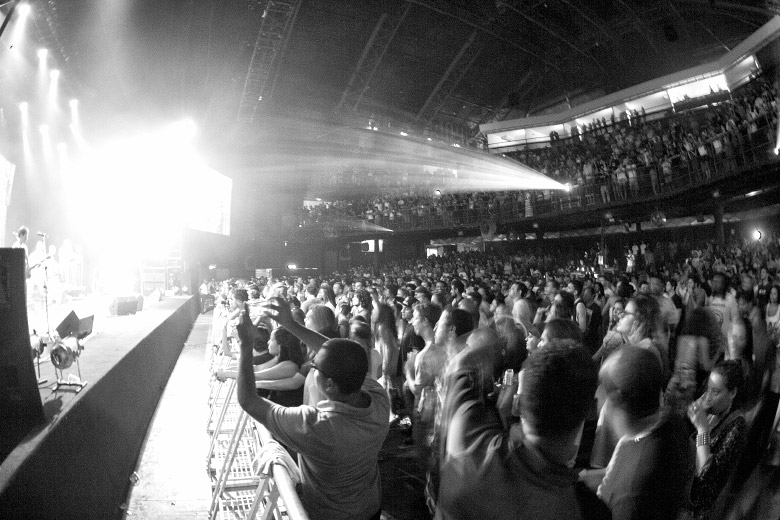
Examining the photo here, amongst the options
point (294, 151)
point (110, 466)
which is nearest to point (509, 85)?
point (294, 151)

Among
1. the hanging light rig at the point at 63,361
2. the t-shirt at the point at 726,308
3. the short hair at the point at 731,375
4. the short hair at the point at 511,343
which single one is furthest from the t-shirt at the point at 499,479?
the t-shirt at the point at 726,308

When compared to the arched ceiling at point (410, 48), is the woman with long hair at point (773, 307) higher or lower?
lower

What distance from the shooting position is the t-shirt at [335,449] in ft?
6.50

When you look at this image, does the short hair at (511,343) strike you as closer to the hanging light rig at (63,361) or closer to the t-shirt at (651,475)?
the t-shirt at (651,475)

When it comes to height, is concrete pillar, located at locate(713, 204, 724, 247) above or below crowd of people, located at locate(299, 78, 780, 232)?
below

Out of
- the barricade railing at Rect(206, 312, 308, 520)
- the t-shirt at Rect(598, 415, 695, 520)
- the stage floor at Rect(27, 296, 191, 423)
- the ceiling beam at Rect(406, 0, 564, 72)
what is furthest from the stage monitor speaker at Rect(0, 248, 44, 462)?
the ceiling beam at Rect(406, 0, 564, 72)

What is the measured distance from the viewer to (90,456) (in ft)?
11.1

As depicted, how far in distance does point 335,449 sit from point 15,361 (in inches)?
77.6

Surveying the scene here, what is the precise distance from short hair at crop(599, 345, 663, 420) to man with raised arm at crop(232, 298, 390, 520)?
2.99ft

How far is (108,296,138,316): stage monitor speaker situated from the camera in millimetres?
11422

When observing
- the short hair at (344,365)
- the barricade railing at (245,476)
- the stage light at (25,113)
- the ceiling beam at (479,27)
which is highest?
the ceiling beam at (479,27)

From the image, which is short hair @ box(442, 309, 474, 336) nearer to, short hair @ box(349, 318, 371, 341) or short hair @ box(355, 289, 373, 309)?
short hair @ box(349, 318, 371, 341)

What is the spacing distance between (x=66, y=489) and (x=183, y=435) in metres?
3.48

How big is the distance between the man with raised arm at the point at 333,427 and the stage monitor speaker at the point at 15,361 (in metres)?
1.49
